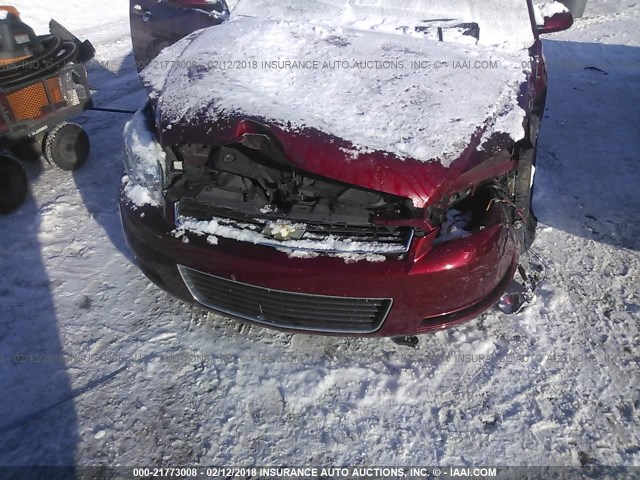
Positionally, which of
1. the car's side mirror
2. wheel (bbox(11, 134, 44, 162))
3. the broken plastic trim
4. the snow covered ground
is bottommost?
the snow covered ground

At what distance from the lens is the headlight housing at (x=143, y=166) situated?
2322mm

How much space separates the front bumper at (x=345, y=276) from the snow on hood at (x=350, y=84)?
0.43 m

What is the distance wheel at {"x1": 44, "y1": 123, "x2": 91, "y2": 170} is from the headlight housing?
133cm

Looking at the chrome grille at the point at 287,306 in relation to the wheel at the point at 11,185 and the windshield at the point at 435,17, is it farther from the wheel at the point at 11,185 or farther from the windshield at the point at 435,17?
the windshield at the point at 435,17

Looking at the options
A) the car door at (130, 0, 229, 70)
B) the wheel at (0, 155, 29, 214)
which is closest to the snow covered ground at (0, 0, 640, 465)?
the wheel at (0, 155, 29, 214)

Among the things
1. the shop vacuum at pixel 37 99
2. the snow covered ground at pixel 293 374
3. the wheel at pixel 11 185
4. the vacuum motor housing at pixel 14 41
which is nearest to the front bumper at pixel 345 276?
the snow covered ground at pixel 293 374

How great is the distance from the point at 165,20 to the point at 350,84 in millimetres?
2337

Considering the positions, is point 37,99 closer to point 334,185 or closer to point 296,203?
point 296,203

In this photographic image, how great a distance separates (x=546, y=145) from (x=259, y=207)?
3.01 meters

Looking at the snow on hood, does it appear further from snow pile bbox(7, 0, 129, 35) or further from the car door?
snow pile bbox(7, 0, 129, 35)

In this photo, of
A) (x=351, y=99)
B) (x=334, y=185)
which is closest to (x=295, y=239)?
(x=334, y=185)

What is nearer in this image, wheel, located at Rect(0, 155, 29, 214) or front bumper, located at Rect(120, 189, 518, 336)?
front bumper, located at Rect(120, 189, 518, 336)

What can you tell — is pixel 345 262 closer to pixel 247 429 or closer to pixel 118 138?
pixel 247 429

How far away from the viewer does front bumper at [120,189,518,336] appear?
1922 millimetres
